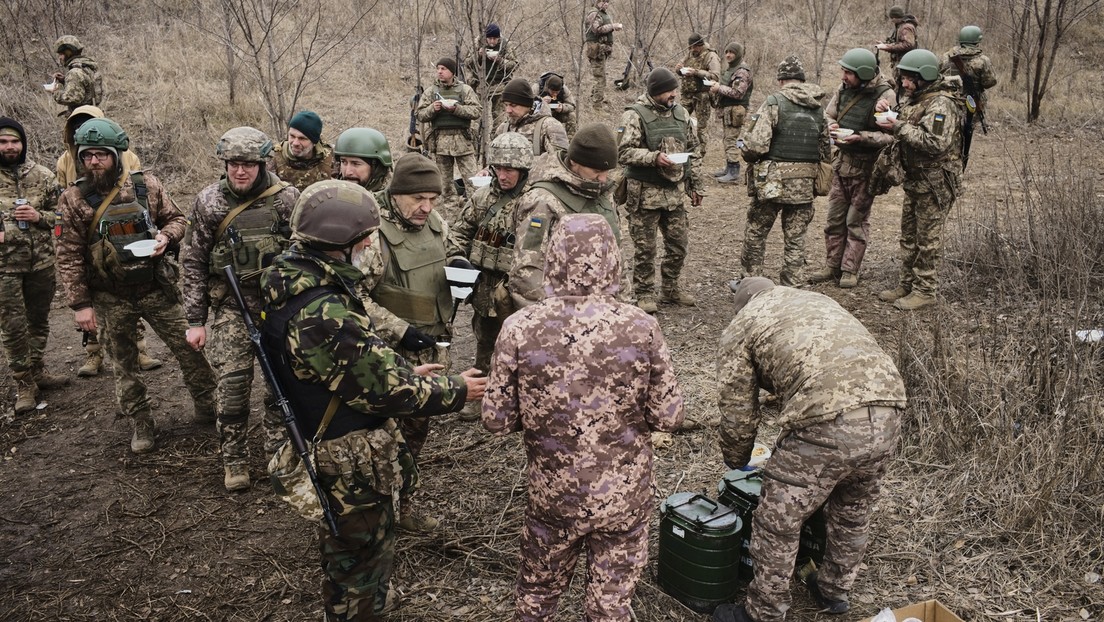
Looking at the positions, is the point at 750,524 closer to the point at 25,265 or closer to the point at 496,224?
the point at 496,224

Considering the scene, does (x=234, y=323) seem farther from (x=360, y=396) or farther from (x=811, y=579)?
(x=811, y=579)

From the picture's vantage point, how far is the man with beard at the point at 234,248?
4.74 meters

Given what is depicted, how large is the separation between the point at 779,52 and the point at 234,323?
56.3 ft

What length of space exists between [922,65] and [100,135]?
258 inches

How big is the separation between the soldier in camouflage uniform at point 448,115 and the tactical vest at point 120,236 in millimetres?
4675

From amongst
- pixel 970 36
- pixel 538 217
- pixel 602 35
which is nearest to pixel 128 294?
pixel 538 217

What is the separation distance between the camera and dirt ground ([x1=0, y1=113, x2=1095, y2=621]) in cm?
404

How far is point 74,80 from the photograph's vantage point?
1029 cm

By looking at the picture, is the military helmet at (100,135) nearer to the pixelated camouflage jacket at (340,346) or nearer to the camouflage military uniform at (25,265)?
the camouflage military uniform at (25,265)

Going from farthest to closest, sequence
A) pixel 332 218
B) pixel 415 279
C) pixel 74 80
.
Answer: pixel 74 80, pixel 415 279, pixel 332 218

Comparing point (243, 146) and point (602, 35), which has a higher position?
point (602, 35)

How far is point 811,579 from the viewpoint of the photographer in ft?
13.2

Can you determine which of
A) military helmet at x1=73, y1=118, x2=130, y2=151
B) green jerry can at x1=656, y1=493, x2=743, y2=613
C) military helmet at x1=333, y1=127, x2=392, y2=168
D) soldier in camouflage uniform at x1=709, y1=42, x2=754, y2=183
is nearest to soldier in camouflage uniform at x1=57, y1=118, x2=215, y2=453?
military helmet at x1=73, y1=118, x2=130, y2=151

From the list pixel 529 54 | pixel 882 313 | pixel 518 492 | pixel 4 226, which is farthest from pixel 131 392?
pixel 529 54
